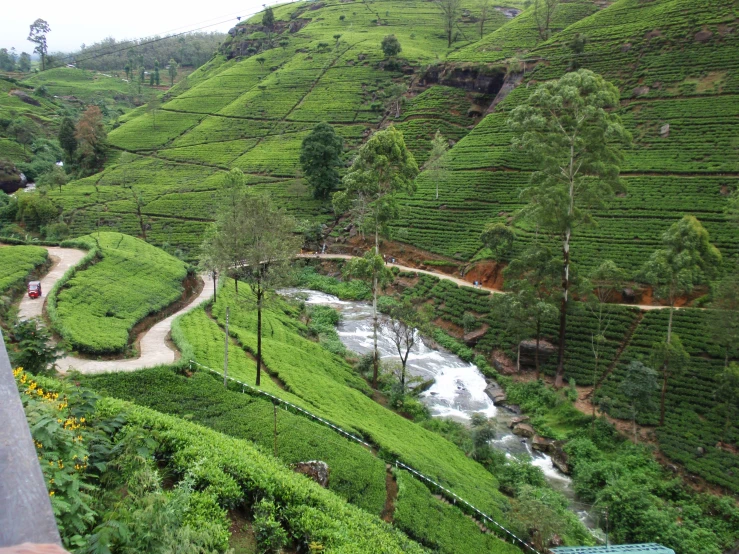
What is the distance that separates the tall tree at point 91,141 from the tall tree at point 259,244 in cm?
6946

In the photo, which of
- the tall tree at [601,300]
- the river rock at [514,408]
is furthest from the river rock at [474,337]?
the tall tree at [601,300]

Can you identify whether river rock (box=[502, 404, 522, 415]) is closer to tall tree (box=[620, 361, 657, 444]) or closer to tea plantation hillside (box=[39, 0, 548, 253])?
tall tree (box=[620, 361, 657, 444])

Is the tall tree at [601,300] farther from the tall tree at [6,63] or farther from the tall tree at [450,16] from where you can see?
the tall tree at [6,63]

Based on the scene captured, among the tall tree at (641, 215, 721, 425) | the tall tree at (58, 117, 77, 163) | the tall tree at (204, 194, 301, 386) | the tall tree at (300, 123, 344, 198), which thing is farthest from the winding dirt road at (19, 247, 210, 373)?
the tall tree at (58, 117, 77, 163)

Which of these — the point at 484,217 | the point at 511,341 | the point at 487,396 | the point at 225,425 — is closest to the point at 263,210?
the point at 225,425

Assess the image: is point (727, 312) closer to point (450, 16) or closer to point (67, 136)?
point (67, 136)

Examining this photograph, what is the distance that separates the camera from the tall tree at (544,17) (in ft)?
262

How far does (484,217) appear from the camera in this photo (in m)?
45.7

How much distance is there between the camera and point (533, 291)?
94.9 feet

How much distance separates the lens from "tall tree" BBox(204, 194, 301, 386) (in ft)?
55.8

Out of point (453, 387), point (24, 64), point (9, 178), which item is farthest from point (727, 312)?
point (24, 64)

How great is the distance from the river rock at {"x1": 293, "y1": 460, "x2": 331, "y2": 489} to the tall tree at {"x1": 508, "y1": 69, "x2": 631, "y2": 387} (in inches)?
767

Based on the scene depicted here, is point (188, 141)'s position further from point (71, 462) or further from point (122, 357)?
point (71, 462)

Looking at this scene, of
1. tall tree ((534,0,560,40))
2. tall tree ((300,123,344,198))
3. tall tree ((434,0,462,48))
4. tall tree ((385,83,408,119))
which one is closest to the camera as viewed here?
tall tree ((300,123,344,198))
